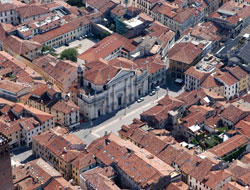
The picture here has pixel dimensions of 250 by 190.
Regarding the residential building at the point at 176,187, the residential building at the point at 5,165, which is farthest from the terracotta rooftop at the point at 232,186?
the residential building at the point at 5,165

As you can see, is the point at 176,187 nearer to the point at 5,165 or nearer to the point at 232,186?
the point at 232,186

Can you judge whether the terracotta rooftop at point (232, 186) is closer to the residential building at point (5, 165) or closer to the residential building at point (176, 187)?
the residential building at point (176, 187)

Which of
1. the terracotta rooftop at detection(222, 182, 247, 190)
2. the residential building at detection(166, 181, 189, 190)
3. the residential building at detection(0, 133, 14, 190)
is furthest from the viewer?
the terracotta rooftop at detection(222, 182, 247, 190)

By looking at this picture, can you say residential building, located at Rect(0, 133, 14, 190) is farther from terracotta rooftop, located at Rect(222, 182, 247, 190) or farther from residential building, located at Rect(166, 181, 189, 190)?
terracotta rooftop, located at Rect(222, 182, 247, 190)

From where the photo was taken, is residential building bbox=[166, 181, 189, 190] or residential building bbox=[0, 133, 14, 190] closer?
residential building bbox=[0, 133, 14, 190]

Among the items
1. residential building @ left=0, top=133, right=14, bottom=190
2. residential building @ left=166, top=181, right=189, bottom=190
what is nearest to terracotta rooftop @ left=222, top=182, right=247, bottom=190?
residential building @ left=166, top=181, right=189, bottom=190

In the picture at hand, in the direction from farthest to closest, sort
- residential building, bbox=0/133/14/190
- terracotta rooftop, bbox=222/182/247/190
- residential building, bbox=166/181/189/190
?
terracotta rooftop, bbox=222/182/247/190 → residential building, bbox=166/181/189/190 → residential building, bbox=0/133/14/190

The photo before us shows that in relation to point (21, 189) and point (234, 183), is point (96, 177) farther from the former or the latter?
point (234, 183)

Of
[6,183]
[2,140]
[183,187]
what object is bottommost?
[183,187]

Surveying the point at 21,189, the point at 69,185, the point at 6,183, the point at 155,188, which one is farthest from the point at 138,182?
the point at 6,183

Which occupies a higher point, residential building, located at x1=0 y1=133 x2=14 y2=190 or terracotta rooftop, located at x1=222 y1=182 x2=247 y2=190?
residential building, located at x1=0 y1=133 x2=14 y2=190
